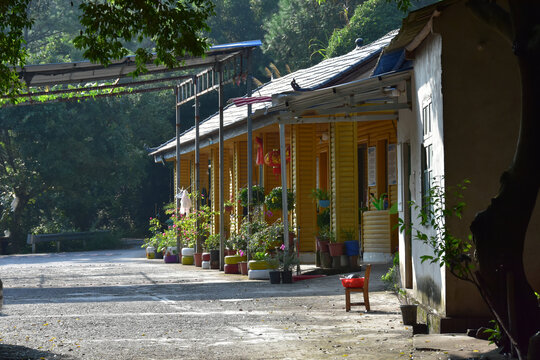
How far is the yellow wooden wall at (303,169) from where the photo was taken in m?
20.0

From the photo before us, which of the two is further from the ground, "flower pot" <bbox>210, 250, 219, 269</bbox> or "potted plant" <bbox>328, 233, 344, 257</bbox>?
"potted plant" <bbox>328, 233, 344, 257</bbox>

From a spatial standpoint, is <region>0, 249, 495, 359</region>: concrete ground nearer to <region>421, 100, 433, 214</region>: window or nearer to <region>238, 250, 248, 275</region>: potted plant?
<region>238, 250, 248, 275</region>: potted plant

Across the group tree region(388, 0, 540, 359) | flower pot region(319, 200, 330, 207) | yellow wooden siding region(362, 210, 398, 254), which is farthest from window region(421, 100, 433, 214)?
flower pot region(319, 200, 330, 207)

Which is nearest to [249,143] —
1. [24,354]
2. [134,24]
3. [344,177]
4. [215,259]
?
[344,177]

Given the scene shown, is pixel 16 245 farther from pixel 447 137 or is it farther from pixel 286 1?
pixel 447 137

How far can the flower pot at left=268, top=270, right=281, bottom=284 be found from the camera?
16.2 m

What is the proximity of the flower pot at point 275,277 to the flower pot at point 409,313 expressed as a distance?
6586 mm

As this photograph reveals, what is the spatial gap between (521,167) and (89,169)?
35223mm

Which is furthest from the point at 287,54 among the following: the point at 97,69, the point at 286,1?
the point at 97,69

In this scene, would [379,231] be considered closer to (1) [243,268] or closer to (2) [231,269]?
(1) [243,268]

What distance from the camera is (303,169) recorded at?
65.6 ft

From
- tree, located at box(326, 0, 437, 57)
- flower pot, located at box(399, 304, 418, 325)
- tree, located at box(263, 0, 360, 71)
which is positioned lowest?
flower pot, located at box(399, 304, 418, 325)

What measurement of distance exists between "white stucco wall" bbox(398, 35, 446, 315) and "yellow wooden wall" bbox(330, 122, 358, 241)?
5396 mm

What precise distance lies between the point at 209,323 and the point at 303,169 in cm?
980
